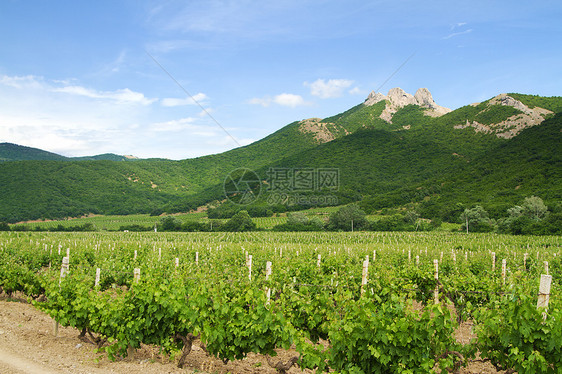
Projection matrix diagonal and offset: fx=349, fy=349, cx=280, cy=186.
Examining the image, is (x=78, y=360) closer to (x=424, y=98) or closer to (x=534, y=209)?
(x=534, y=209)

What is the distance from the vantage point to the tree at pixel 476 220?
4246 centimetres

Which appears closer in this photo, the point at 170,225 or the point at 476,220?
the point at 476,220

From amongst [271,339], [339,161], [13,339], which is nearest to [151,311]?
[271,339]

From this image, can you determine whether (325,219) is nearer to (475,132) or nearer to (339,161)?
(339,161)

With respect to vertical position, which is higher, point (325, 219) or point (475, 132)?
point (475, 132)

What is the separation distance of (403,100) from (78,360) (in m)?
137

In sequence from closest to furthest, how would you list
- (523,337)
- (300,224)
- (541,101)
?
(523,337) < (300,224) < (541,101)

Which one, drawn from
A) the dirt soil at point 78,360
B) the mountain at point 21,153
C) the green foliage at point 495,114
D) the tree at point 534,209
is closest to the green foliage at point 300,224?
the tree at point 534,209

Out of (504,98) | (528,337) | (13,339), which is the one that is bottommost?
(13,339)

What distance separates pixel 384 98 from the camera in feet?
416

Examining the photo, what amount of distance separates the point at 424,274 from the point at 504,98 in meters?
98.3

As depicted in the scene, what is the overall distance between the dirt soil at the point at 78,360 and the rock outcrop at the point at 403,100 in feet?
382

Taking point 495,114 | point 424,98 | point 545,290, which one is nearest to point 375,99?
point 424,98

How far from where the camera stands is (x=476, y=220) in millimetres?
43875
